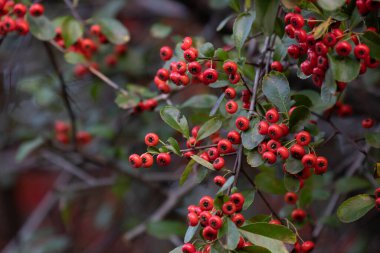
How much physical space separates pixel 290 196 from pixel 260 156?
0.31m

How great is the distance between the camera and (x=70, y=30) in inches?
60.6

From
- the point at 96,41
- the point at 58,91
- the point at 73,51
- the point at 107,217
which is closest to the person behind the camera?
the point at 73,51

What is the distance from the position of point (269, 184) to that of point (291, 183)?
0.89 feet

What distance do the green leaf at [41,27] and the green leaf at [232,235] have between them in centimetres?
84

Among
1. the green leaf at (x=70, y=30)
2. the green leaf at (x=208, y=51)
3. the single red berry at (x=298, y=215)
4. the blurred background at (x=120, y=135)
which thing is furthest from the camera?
the blurred background at (x=120, y=135)

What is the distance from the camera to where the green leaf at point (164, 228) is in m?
1.89

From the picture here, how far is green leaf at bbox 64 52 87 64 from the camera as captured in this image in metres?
1.56

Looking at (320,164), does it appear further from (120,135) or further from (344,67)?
(120,135)

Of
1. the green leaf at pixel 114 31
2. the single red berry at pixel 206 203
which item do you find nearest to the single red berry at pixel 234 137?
the single red berry at pixel 206 203

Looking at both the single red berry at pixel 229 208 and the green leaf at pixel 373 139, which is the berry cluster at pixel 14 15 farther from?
the green leaf at pixel 373 139

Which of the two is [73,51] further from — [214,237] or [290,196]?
[214,237]

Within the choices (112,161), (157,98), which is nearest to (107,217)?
(112,161)

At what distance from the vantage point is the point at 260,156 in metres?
0.96

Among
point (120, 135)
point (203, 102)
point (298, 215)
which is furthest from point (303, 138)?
point (120, 135)
